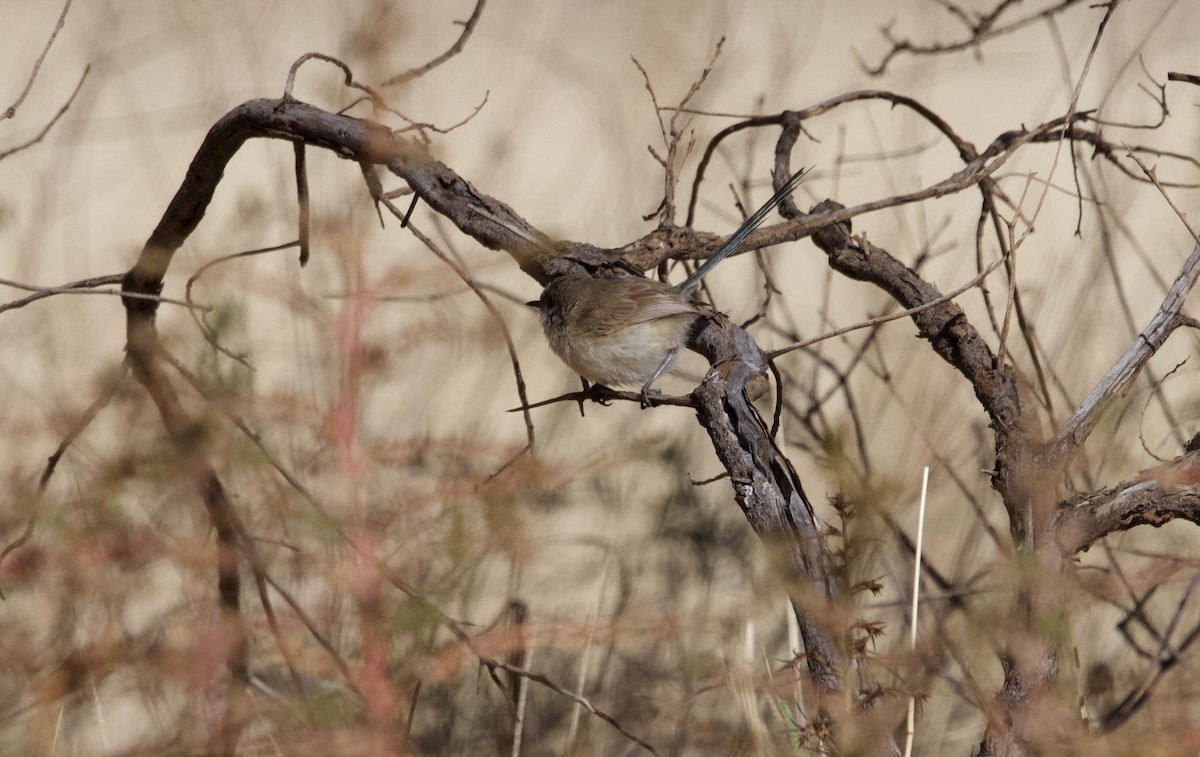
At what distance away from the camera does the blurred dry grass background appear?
9.57 feet

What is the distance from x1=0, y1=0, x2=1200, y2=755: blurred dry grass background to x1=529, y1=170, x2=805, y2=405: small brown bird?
21.2 inches

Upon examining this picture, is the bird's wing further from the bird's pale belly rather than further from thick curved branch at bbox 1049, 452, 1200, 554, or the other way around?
thick curved branch at bbox 1049, 452, 1200, 554

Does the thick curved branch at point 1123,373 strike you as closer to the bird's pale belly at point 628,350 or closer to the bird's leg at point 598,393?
the bird's pale belly at point 628,350

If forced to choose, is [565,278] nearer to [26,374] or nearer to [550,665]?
[550,665]

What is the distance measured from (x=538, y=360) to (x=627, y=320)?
1065mm

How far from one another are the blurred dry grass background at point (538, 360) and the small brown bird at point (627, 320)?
1.77 feet

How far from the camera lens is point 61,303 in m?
3.10

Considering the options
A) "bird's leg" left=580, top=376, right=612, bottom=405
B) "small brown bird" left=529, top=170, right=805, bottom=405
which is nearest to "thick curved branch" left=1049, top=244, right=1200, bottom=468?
"small brown bird" left=529, top=170, right=805, bottom=405

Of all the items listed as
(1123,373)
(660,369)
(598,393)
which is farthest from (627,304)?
(1123,373)

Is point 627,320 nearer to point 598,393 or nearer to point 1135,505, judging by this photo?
point 598,393

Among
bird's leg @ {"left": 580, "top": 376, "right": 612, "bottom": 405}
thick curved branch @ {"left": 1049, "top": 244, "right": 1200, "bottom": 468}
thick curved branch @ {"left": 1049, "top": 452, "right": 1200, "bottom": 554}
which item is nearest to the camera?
thick curved branch @ {"left": 1049, "top": 452, "right": 1200, "bottom": 554}

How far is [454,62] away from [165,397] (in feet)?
4.27

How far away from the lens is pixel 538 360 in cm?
328

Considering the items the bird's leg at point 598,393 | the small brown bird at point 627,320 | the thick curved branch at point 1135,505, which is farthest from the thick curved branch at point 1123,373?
the bird's leg at point 598,393
